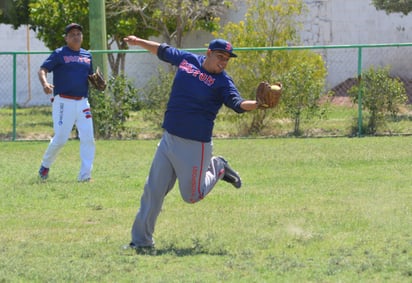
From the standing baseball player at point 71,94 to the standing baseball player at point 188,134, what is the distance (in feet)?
13.7

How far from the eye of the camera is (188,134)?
23.8 ft

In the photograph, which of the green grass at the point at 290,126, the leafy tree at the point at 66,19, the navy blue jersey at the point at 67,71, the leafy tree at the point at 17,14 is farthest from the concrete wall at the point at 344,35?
the navy blue jersey at the point at 67,71

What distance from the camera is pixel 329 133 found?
17938 mm

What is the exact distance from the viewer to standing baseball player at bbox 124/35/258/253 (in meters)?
7.21

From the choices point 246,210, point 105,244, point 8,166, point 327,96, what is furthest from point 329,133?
point 105,244

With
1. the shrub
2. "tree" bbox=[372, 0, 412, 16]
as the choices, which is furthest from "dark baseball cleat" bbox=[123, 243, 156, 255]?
"tree" bbox=[372, 0, 412, 16]

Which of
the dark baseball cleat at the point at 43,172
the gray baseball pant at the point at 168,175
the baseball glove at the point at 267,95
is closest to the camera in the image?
the baseball glove at the point at 267,95

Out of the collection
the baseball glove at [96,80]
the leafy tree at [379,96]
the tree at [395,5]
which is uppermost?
the tree at [395,5]

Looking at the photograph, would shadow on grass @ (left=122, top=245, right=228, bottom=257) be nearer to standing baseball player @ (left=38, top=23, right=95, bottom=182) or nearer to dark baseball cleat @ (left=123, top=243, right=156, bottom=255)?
dark baseball cleat @ (left=123, top=243, right=156, bottom=255)

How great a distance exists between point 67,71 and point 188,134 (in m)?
4.44

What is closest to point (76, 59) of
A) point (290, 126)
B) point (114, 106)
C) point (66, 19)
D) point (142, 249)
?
point (142, 249)

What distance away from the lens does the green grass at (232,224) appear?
6.46 metres

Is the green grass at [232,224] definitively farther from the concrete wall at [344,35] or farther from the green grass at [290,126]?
the concrete wall at [344,35]

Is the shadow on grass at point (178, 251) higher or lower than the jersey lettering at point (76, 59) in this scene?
lower
